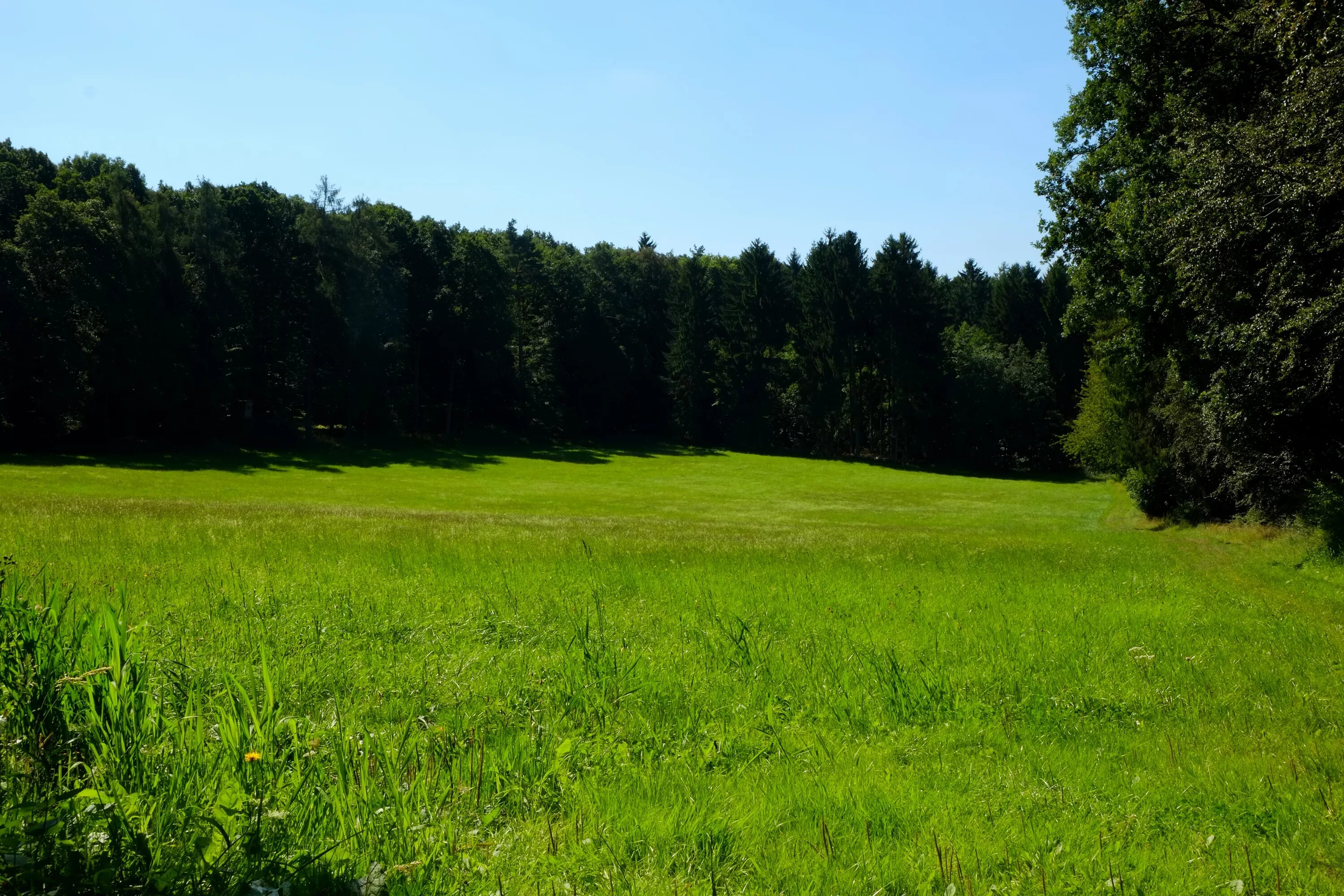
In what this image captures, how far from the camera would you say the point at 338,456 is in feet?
199

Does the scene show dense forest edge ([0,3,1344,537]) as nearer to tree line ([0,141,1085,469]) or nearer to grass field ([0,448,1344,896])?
tree line ([0,141,1085,469])

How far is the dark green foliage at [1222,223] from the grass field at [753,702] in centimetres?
517

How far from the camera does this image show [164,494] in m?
34.4

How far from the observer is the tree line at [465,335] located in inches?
2057

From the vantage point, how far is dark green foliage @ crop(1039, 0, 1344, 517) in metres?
16.0

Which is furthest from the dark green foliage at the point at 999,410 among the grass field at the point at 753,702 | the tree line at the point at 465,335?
the grass field at the point at 753,702

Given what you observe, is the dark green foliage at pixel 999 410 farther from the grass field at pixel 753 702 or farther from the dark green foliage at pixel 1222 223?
the grass field at pixel 753 702

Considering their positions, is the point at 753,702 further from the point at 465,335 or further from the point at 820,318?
the point at 820,318

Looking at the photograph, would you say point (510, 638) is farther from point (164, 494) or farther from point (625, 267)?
point (625, 267)

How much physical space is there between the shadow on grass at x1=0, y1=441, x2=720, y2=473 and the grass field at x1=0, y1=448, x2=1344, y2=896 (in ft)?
115

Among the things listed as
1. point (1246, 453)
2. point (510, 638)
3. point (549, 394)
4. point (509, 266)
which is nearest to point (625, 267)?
point (509, 266)

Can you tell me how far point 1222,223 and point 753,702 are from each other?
16.2 m

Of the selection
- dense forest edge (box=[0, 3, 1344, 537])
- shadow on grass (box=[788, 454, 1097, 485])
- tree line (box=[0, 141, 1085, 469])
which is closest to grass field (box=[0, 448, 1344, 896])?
dense forest edge (box=[0, 3, 1344, 537])

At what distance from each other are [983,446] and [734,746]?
8141 cm
